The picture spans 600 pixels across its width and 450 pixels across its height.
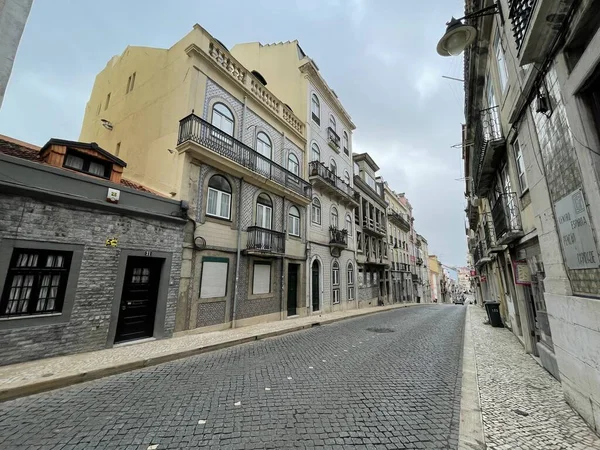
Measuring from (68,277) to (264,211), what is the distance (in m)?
8.24

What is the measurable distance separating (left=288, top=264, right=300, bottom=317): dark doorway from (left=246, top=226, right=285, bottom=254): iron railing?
217cm

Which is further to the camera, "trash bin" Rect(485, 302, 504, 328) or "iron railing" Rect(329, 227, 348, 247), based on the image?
"iron railing" Rect(329, 227, 348, 247)

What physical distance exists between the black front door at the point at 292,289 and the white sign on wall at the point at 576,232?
39.8 feet

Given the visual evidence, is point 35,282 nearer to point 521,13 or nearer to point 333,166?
point 521,13

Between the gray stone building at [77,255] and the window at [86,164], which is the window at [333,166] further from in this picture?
the window at [86,164]

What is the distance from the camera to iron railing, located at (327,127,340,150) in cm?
2039

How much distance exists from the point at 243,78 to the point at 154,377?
1340 centimetres

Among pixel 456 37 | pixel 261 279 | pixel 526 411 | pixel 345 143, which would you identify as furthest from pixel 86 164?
pixel 345 143

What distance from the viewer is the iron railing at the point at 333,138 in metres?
20.4

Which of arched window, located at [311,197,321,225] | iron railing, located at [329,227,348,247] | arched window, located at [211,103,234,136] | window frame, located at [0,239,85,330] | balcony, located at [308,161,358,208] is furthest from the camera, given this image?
iron railing, located at [329,227,348,247]

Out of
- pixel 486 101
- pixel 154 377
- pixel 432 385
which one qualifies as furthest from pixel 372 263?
pixel 154 377

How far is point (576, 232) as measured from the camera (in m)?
3.64

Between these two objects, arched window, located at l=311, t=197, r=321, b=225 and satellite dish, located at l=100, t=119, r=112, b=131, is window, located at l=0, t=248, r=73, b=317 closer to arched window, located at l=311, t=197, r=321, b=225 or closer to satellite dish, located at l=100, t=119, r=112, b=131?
satellite dish, located at l=100, t=119, r=112, b=131

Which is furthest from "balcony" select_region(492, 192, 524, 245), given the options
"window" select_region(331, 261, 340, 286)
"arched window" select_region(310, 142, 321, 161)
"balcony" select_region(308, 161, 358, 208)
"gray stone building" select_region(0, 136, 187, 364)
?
"arched window" select_region(310, 142, 321, 161)
